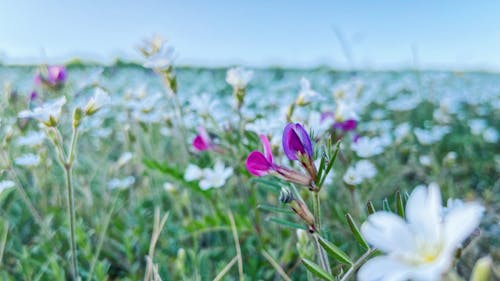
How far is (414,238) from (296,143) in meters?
0.33

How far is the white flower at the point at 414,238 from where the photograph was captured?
1.35 ft

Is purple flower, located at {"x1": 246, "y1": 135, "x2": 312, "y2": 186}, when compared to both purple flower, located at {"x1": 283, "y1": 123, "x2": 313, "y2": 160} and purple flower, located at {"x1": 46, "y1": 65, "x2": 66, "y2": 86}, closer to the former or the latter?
purple flower, located at {"x1": 283, "y1": 123, "x2": 313, "y2": 160}

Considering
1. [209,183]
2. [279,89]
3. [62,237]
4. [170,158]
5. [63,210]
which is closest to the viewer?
[209,183]

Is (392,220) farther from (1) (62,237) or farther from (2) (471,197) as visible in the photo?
(2) (471,197)

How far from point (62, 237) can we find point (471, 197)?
1.73m

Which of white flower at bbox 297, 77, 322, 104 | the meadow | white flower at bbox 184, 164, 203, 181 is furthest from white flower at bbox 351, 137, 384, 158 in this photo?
white flower at bbox 184, 164, 203, 181

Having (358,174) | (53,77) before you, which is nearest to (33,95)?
(53,77)

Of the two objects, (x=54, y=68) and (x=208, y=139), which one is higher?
(x=54, y=68)

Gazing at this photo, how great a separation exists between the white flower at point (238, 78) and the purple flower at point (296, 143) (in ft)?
2.31

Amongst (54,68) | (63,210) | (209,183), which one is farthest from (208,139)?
(54,68)

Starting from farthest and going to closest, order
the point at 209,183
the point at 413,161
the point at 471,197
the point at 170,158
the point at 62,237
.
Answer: the point at 170,158
the point at 413,161
the point at 471,197
the point at 62,237
the point at 209,183

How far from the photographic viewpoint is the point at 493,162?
9.53ft

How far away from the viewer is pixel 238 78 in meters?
1.45

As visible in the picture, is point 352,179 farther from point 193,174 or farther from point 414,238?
point 414,238
